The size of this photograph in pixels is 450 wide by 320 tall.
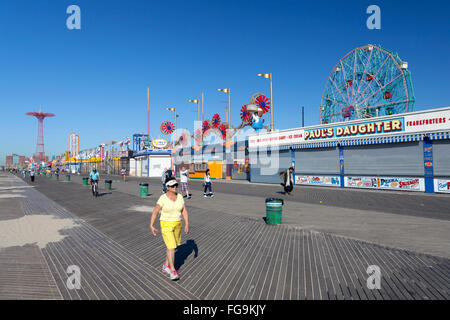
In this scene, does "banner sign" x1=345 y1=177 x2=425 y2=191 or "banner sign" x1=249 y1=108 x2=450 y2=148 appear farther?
"banner sign" x1=345 y1=177 x2=425 y2=191

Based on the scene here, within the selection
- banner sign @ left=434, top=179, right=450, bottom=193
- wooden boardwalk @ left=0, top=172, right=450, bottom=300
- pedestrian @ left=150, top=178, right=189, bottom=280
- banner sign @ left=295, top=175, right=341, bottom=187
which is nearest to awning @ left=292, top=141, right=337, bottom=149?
banner sign @ left=295, top=175, right=341, bottom=187

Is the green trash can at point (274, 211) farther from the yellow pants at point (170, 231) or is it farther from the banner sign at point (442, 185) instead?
the banner sign at point (442, 185)

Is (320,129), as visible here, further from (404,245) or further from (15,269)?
(15,269)

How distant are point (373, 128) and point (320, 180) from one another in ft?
19.6

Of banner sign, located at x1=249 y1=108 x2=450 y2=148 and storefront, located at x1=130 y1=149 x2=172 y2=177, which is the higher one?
banner sign, located at x1=249 y1=108 x2=450 y2=148

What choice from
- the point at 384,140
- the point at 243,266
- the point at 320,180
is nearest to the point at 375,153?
the point at 384,140

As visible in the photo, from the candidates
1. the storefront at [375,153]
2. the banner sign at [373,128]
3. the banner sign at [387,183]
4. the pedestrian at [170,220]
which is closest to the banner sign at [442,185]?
the storefront at [375,153]

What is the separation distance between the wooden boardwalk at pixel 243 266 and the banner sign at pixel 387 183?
1382 centimetres

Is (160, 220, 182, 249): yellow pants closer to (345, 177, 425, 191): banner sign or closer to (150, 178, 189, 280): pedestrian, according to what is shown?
(150, 178, 189, 280): pedestrian

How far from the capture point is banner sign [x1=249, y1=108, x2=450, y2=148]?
1714 centimetres

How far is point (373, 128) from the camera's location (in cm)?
2014

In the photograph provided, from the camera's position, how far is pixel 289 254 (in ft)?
19.8

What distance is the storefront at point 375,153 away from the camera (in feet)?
56.2

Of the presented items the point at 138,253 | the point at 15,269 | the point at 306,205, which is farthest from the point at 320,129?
the point at 15,269
